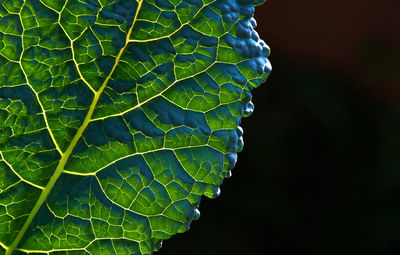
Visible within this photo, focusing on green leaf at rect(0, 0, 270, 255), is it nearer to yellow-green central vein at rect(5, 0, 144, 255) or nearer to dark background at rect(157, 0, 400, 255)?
yellow-green central vein at rect(5, 0, 144, 255)

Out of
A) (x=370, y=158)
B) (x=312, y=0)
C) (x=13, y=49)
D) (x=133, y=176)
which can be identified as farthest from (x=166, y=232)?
(x=312, y=0)

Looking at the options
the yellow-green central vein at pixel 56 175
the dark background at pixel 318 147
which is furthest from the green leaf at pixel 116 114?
the dark background at pixel 318 147

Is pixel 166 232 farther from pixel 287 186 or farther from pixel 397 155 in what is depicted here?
pixel 397 155

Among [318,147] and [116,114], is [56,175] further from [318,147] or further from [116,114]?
[318,147]

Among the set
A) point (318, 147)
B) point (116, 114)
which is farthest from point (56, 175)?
point (318, 147)

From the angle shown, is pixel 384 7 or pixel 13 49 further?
pixel 384 7

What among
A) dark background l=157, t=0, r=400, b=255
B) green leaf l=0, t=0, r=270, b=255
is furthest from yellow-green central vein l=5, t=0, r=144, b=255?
dark background l=157, t=0, r=400, b=255
